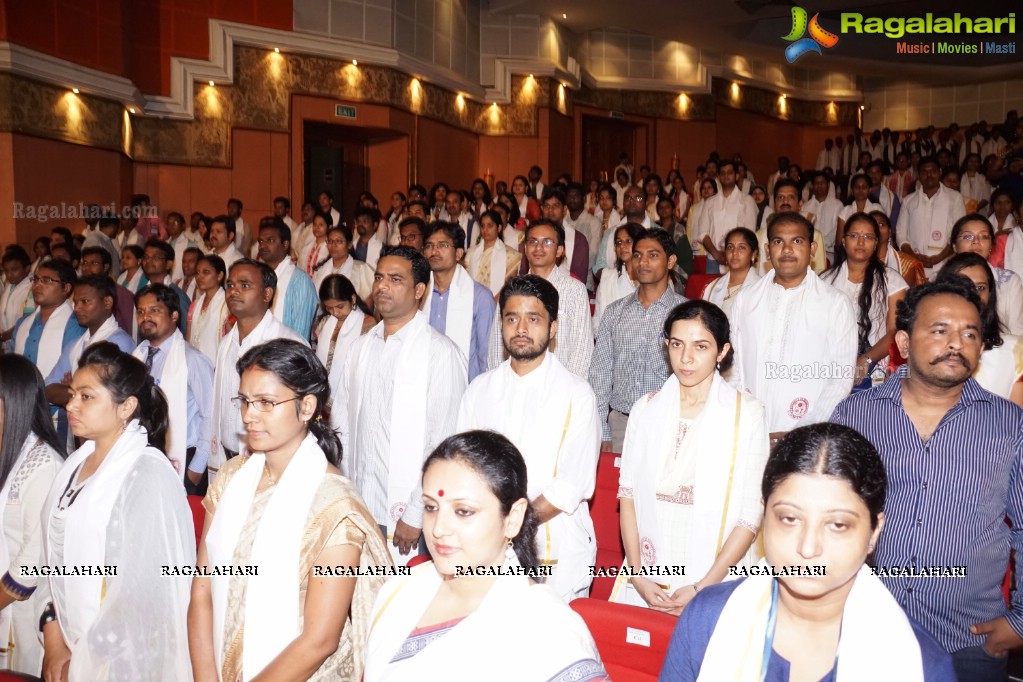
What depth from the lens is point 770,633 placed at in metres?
1.64

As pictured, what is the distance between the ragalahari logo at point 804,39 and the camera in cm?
1698

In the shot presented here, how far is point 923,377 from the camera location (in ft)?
7.59

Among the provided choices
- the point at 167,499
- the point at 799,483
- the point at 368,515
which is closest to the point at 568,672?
the point at 799,483

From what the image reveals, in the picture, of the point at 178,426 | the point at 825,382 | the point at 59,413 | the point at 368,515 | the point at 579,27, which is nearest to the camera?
the point at 368,515

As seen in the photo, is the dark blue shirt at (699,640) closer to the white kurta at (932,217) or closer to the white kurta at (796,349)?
the white kurta at (796,349)

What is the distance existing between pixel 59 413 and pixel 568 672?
420 cm

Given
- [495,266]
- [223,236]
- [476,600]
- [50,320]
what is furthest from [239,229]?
[476,600]

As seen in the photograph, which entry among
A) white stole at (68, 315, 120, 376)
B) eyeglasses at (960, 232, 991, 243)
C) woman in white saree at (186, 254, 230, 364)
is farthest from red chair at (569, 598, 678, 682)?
woman in white saree at (186, 254, 230, 364)

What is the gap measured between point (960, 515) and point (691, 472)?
75cm

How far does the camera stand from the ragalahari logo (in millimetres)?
16984

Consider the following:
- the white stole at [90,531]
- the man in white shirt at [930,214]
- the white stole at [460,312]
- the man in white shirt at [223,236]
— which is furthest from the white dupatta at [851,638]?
the man in white shirt at [930,214]

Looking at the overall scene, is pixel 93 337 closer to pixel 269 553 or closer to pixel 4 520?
pixel 4 520

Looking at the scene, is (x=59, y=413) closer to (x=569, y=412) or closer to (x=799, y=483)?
(x=569, y=412)

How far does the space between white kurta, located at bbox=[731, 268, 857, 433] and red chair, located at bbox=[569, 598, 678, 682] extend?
5.97 ft
